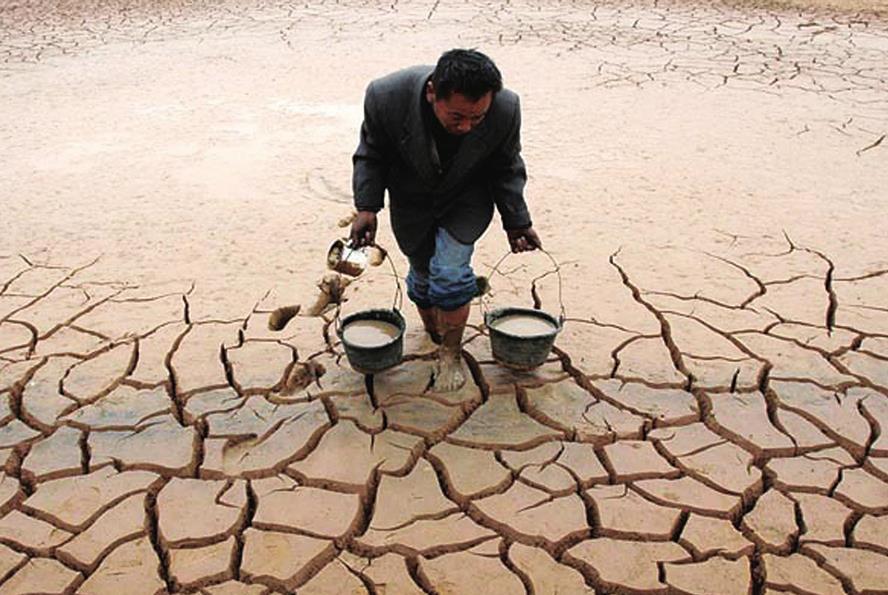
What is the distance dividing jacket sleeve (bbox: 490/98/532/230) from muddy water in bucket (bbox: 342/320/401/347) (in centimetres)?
61

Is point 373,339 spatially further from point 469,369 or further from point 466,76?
point 466,76

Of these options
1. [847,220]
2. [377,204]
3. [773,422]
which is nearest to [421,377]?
[377,204]

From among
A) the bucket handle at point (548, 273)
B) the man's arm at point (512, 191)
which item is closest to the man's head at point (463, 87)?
the man's arm at point (512, 191)

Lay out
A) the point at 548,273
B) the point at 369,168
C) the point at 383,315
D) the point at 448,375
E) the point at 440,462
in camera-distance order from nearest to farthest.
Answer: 1. the point at 440,462
2. the point at 369,168
3. the point at 448,375
4. the point at 383,315
5. the point at 548,273

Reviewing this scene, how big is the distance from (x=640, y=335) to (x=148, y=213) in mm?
2792

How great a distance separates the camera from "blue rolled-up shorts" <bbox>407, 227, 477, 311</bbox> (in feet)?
9.30

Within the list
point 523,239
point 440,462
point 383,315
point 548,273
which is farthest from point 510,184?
point 548,273

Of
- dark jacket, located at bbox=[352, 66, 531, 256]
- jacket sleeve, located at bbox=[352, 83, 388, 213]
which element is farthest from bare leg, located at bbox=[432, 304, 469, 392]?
jacket sleeve, located at bbox=[352, 83, 388, 213]

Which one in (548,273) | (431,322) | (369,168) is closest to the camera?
(369,168)

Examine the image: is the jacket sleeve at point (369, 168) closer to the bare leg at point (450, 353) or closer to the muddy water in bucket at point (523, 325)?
the bare leg at point (450, 353)

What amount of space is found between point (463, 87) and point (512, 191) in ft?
1.72

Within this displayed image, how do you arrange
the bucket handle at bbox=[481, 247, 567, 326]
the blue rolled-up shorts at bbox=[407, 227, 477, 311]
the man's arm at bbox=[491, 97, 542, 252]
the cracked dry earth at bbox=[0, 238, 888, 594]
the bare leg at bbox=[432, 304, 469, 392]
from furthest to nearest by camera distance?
the bucket handle at bbox=[481, 247, 567, 326]
the bare leg at bbox=[432, 304, 469, 392]
the blue rolled-up shorts at bbox=[407, 227, 477, 311]
the man's arm at bbox=[491, 97, 542, 252]
the cracked dry earth at bbox=[0, 238, 888, 594]

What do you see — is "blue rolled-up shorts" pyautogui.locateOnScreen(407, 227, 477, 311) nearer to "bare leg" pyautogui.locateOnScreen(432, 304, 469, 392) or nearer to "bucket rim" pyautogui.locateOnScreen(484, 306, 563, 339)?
"bare leg" pyautogui.locateOnScreen(432, 304, 469, 392)

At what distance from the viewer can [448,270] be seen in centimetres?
285
